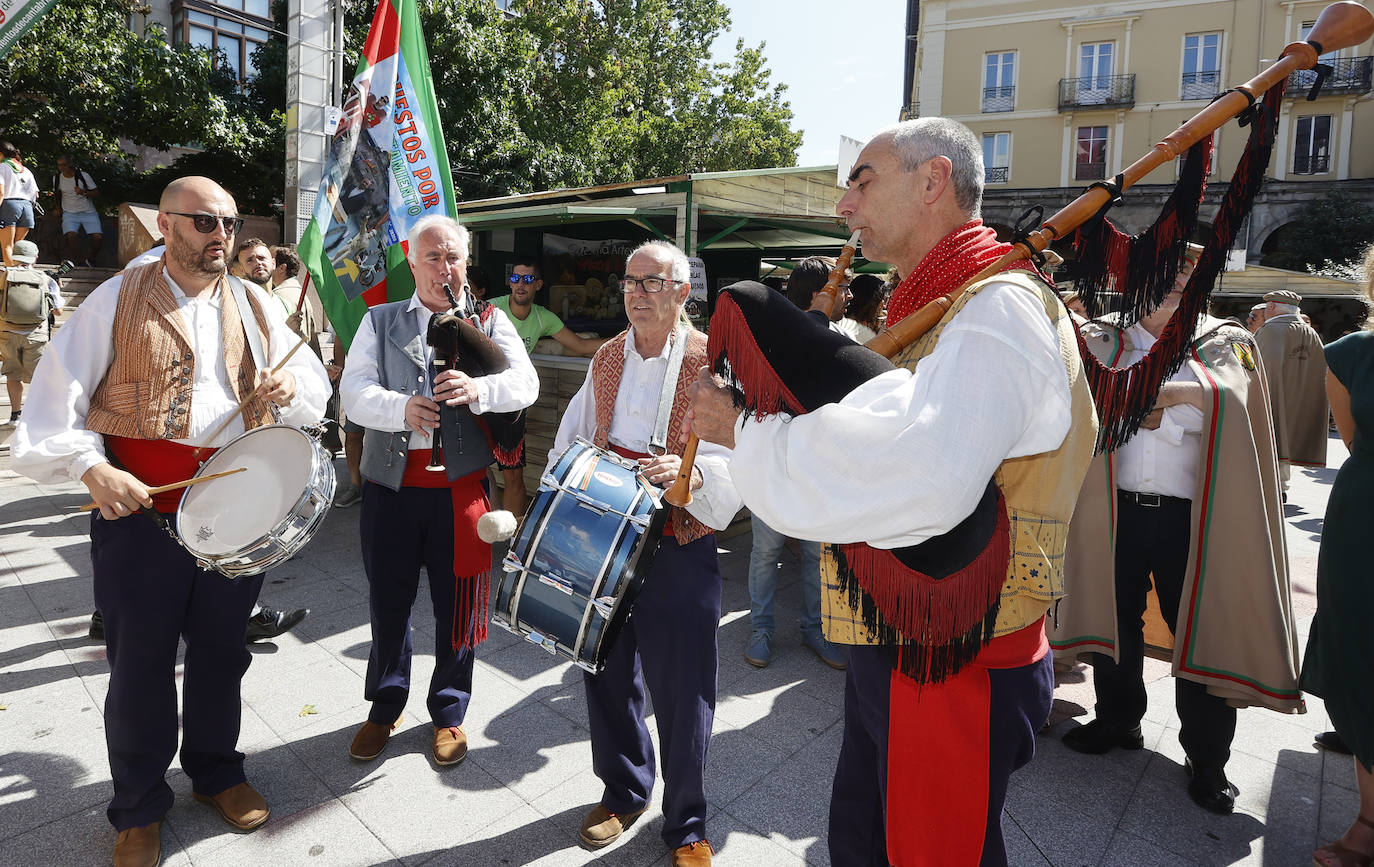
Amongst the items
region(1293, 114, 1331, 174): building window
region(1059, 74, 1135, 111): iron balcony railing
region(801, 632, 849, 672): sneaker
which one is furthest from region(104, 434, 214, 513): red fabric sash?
region(1293, 114, 1331, 174): building window

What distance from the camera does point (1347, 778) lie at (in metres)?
3.17

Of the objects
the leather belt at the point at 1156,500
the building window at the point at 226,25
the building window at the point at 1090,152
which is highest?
the building window at the point at 226,25

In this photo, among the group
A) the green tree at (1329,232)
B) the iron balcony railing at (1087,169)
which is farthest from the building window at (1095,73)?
the green tree at (1329,232)

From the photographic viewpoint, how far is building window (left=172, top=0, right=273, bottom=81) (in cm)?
2172

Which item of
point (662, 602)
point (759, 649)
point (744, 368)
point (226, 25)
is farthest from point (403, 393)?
point (226, 25)

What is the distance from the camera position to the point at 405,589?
312cm

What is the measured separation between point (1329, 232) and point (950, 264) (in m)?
→ 27.3

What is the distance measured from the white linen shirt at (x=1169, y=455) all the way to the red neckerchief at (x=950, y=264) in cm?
200

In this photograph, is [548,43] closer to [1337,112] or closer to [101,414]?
[101,414]

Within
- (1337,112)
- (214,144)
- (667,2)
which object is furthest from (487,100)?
(1337,112)

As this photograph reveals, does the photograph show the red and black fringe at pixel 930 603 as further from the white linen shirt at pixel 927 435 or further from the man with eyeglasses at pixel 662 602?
the man with eyeglasses at pixel 662 602

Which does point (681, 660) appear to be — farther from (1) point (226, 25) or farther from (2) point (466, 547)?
(1) point (226, 25)

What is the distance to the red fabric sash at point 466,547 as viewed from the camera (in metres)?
3.03

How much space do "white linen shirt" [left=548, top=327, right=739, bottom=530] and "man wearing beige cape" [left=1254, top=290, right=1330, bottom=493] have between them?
7.20 ft
